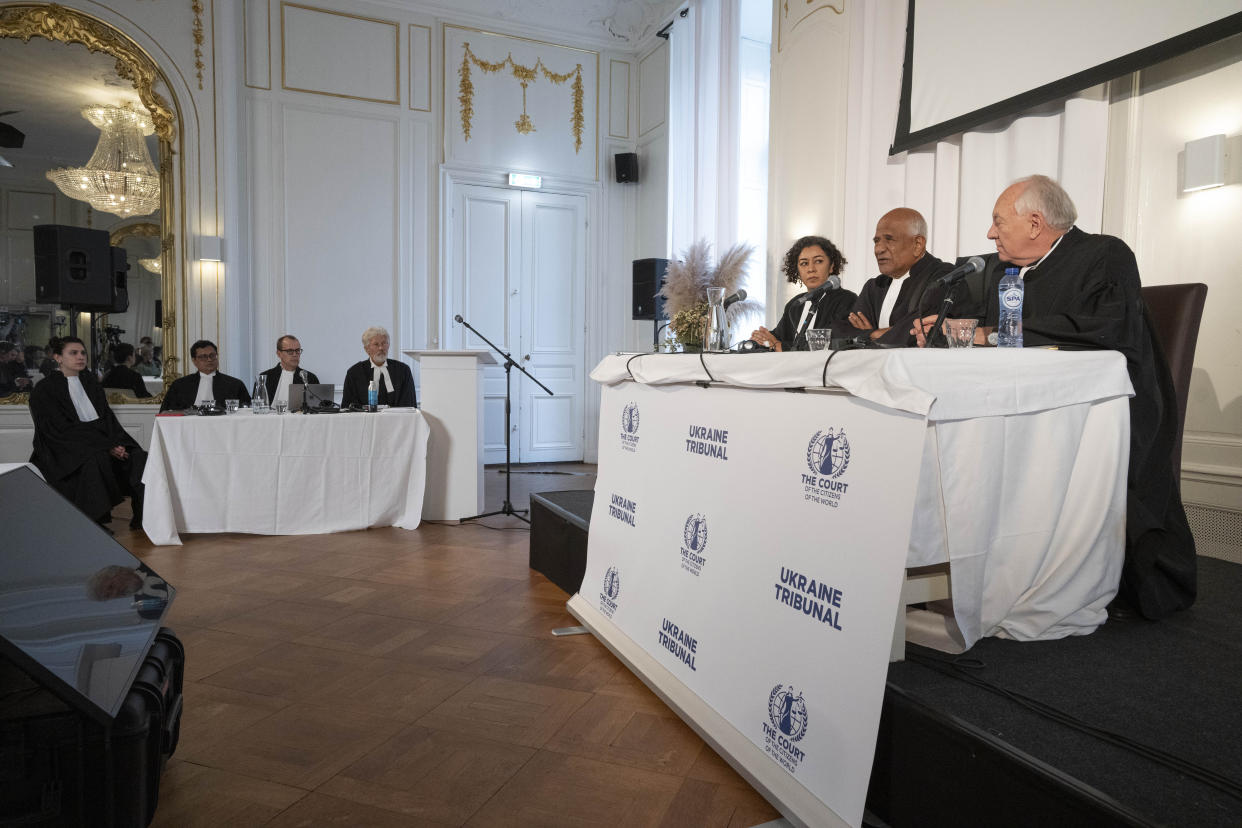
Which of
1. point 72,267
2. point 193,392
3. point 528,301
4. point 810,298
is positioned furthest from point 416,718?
point 528,301

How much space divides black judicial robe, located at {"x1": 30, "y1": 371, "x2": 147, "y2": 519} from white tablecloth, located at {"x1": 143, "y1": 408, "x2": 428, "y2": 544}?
23.0 inches

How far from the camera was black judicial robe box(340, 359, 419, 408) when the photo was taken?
503 centimetres

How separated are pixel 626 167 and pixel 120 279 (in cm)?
428

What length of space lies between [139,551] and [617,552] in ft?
9.01

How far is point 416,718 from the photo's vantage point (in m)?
2.02

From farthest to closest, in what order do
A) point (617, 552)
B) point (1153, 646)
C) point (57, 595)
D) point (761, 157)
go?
1. point (761, 157)
2. point (617, 552)
3. point (1153, 646)
4. point (57, 595)

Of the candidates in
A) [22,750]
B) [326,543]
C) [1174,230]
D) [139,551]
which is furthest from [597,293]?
[22,750]

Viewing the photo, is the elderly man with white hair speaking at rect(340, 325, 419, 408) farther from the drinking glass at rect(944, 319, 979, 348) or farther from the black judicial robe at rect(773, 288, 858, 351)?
the drinking glass at rect(944, 319, 979, 348)

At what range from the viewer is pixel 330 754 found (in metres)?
1.82

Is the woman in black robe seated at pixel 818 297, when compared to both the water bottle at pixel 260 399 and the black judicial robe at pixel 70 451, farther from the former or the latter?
the black judicial robe at pixel 70 451

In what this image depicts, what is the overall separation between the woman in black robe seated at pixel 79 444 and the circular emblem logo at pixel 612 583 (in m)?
3.29

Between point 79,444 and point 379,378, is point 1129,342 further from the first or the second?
point 79,444

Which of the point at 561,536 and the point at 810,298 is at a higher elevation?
the point at 810,298

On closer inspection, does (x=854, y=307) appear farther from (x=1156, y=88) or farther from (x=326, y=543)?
(x=326, y=543)
